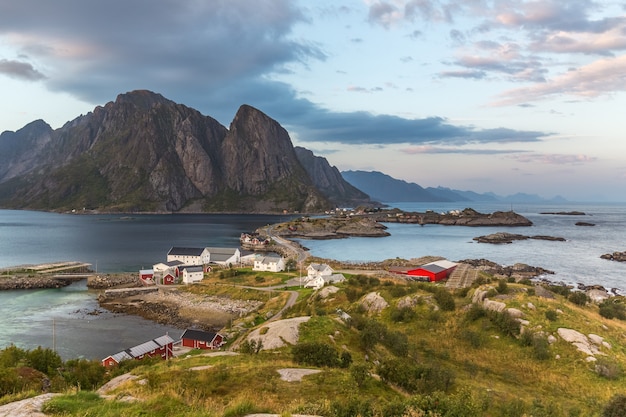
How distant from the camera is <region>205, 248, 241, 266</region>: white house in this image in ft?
340

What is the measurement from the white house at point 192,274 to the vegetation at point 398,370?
123 feet

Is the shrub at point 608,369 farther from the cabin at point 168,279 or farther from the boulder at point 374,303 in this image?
the cabin at point 168,279

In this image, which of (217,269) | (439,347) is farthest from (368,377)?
(217,269)

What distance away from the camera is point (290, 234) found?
19462 cm

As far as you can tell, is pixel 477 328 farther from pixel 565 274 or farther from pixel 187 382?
pixel 565 274

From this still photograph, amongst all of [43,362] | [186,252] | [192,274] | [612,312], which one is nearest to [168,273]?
[192,274]

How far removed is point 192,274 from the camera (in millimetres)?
83875

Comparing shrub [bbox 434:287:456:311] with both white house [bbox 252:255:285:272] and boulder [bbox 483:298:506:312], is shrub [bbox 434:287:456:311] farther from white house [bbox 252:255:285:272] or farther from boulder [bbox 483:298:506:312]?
white house [bbox 252:255:285:272]

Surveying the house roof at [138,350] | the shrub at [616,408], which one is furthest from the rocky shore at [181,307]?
the shrub at [616,408]

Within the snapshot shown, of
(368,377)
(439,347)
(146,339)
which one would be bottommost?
(146,339)

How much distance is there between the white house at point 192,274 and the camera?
83256mm

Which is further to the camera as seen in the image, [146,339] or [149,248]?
[149,248]

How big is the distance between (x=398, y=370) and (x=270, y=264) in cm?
7315

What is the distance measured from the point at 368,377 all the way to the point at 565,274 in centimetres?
9797
